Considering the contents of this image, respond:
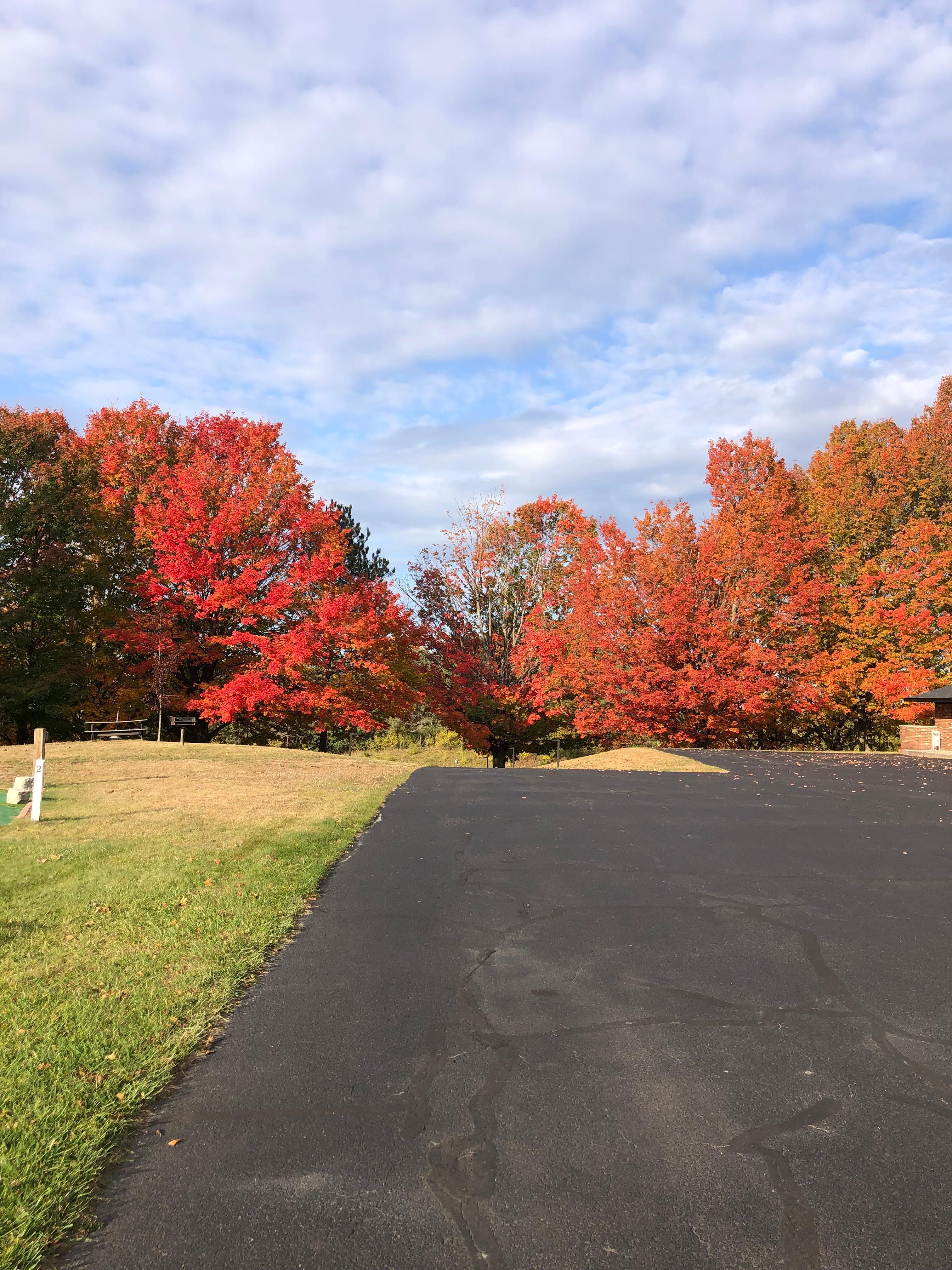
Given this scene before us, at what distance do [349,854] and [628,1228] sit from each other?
6305mm

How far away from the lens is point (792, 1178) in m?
2.79

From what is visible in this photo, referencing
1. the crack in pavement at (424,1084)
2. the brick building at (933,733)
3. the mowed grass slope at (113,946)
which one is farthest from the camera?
the brick building at (933,733)

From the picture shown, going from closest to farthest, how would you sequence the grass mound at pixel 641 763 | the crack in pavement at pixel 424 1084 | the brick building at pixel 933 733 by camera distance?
the crack in pavement at pixel 424 1084 < the grass mound at pixel 641 763 < the brick building at pixel 933 733

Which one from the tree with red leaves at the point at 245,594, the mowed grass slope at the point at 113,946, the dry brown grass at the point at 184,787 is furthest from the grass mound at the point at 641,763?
the mowed grass slope at the point at 113,946

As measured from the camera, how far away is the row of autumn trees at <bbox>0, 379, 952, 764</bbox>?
84.8 ft

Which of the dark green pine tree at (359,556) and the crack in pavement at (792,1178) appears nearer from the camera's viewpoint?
the crack in pavement at (792,1178)

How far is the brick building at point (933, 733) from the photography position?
27172mm

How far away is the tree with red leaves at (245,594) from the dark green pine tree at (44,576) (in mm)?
1701

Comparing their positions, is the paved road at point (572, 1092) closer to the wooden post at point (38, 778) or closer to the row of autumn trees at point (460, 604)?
the wooden post at point (38, 778)

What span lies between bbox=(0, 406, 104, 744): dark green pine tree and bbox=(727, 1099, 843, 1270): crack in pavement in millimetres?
28200

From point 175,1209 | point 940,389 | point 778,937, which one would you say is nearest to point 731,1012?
point 778,937

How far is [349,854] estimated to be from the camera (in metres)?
8.48

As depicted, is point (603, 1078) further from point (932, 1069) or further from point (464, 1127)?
point (932, 1069)

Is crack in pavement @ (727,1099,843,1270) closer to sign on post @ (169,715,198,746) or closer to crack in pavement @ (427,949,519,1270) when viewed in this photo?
crack in pavement @ (427,949,519,1270)
